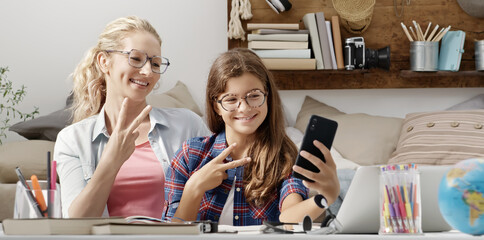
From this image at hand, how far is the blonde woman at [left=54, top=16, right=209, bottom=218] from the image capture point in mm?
1897

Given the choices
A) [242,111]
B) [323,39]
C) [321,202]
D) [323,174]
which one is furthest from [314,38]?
[321,202]

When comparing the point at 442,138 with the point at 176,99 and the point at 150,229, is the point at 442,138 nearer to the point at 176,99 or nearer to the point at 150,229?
the point at 176,99

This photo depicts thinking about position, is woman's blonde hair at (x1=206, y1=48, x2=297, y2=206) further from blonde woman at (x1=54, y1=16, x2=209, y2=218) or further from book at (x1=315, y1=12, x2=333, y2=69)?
book at (x1=315, y1=12, x2=333, y2=69)

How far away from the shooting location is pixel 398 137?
A: 3.05 metres

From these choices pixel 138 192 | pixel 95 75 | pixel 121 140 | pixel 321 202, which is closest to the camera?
pixel 321 202

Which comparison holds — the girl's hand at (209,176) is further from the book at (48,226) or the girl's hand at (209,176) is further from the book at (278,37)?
the book at (278,37)

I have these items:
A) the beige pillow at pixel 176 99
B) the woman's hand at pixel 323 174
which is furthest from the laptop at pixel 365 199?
the beige pillow at pixel 176 99

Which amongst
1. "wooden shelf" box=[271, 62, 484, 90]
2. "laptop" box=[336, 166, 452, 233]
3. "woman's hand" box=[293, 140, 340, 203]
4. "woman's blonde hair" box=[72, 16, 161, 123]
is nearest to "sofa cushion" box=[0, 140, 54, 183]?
"woman's blonde hair" box=[72, 16, 161, 123]

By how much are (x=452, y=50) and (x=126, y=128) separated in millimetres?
1893

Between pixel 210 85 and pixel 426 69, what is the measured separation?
1.70m

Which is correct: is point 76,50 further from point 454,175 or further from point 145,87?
point 454,175

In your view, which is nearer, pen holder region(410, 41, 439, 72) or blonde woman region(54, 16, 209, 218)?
blonde woman region(54, 16, 209, 218)

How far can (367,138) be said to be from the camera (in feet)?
9.91

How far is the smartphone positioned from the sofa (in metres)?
1.26
